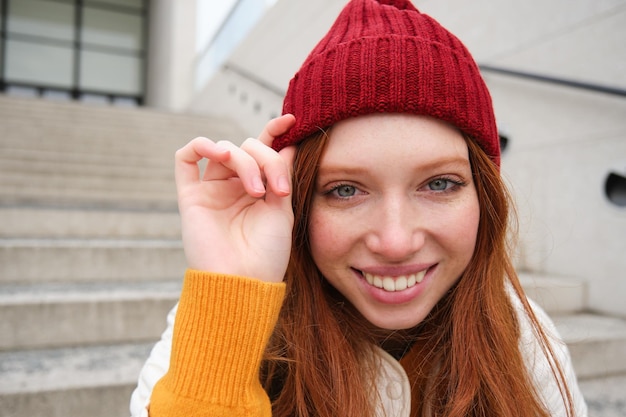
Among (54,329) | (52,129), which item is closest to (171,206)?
(54,329)

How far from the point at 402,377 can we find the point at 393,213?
0.37m

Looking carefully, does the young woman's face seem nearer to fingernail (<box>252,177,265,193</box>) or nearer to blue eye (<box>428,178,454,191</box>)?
blue eye (<box>428,178,454,191</box>)

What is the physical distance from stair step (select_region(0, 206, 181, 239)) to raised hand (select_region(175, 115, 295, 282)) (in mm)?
1883

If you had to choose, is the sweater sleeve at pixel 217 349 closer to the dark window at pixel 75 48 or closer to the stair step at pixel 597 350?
the stair step at pixel 597 350

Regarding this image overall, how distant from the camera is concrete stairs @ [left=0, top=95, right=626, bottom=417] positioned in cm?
145

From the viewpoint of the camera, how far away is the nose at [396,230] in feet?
2.72

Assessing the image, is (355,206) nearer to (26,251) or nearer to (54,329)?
(54,329)

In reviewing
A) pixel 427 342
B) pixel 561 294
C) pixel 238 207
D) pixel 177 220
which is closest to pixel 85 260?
pixel 177 220

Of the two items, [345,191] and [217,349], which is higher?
[345,191]

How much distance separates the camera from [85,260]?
2150mm

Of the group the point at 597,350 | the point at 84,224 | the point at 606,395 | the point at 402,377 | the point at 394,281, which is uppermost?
the point at 394,281

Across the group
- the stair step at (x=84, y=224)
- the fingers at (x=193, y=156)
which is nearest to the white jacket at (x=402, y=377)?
the fingers at (x=193, y=156)

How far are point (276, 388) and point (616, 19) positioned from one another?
2.16 metres

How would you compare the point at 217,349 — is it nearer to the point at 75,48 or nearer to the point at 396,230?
the point at 396,230
